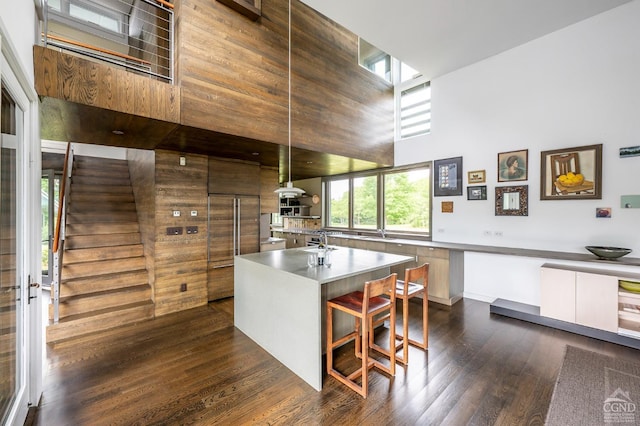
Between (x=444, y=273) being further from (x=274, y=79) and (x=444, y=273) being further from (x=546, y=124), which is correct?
(x=274, y=79)

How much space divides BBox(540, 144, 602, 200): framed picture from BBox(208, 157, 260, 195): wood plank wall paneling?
14.7 ft

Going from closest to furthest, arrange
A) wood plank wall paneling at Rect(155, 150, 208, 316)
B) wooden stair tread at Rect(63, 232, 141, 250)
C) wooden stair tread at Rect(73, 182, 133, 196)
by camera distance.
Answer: wood plank wall paneling at Rect(155, 150, 208, 316) < wooden stair tread at Rect(63, 232, 141, 250) < wooden stair tread at Rect(73, 182, 133, 196)

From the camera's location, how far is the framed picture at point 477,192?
4348 mm

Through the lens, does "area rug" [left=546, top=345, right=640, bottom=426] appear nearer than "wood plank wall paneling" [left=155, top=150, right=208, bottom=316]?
Yes

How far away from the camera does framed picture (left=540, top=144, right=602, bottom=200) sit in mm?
3402

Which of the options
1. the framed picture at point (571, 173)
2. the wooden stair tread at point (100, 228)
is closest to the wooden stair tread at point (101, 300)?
the wooden stair tread at point (100, 228)

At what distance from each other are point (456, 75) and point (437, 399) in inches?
189

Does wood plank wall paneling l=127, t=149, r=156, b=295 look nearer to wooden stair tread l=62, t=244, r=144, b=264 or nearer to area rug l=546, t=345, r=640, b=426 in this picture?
wooden stair tread l=62, t=244, r=144, b=264

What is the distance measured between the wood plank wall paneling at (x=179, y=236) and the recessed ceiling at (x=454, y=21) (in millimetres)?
2828

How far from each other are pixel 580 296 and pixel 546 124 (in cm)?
230

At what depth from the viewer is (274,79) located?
3.59 m

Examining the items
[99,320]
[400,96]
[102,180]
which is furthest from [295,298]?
[102,180]

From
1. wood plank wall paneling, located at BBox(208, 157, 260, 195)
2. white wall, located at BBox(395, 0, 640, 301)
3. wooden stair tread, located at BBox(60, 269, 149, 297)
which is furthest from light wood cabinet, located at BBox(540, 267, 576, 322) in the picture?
wooden stair tread, located at BBox(60, 269, 149, 297)

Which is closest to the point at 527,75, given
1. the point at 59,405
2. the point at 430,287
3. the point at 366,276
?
the point at 430,287
